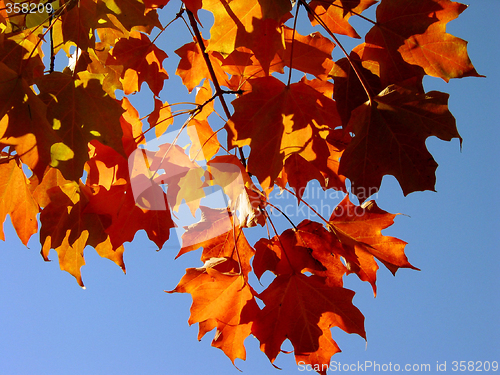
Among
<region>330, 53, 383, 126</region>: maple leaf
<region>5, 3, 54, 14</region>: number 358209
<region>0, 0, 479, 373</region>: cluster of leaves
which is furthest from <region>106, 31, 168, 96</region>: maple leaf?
<region>330, 53, 383, 126</region>: maple leaf

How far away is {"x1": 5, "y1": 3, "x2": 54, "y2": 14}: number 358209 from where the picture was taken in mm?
1029

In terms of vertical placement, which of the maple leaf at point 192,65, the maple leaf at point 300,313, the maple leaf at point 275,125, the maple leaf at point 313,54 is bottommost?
the maple leaf at point 300,313

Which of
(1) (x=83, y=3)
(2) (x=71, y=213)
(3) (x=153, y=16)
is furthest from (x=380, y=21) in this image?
(2) (x=71, y=213)

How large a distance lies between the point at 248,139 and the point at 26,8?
2.61 feet

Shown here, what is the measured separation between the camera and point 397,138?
2.79 ft

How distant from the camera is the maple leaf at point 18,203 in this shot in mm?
1140

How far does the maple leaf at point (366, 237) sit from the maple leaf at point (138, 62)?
79 centimetres

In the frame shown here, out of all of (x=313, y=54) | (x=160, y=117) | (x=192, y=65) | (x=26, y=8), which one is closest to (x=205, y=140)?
(x=160, y=117)

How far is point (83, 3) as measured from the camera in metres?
0.87

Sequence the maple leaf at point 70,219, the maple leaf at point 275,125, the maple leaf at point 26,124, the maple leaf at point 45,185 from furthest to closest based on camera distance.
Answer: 1. the maple leaf at point 45,185
2. the maple leaf at point 70,219
3. the maple leaf at point 275,125
4. the maple leaf at point 26,124

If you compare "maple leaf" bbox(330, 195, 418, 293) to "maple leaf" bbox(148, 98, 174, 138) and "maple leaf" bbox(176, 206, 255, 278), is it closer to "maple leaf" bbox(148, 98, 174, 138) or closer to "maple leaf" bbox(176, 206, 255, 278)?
"maple leaf" bbox(176, 206, 255, 278)

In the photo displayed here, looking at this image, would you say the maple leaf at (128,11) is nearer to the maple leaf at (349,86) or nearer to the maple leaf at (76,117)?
the maple leaf at (76,117)

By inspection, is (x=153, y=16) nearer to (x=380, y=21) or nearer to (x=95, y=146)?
(x=95, y=146)

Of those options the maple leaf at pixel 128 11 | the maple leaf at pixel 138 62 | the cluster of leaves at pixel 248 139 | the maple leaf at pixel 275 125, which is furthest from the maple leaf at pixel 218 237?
the maple leaf at pixel 128 11
